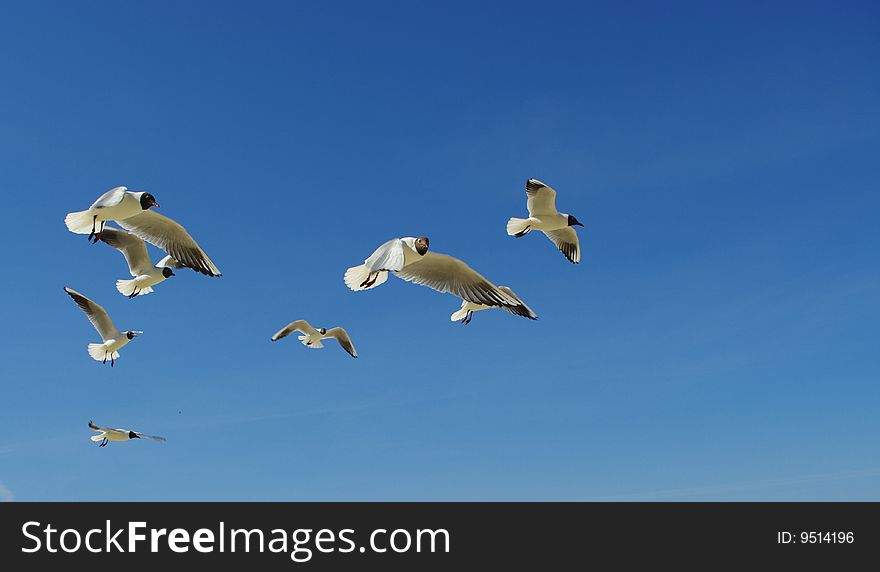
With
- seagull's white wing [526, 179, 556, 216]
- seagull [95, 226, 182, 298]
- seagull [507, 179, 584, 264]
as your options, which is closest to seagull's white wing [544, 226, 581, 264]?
seagull [507, 179, 584, 264]

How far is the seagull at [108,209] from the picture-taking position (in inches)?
422

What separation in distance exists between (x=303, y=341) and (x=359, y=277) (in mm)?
4444

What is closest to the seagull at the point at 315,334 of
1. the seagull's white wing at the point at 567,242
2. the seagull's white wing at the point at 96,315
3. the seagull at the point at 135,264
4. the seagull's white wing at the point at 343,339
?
the seagull's white wing at the point at 343,339

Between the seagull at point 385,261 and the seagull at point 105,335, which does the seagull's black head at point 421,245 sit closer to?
the seagull at point 385,261

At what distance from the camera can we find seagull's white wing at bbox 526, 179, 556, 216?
1296cm

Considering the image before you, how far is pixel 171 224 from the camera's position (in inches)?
457

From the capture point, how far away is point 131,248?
44.3 ft

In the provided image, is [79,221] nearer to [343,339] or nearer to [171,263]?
[171,263]

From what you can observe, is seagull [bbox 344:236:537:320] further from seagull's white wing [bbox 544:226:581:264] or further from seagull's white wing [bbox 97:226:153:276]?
seagull's white wing [bbox 97:226:153:276]

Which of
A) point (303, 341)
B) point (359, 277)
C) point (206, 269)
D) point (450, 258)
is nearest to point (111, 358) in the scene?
point (303, 341)

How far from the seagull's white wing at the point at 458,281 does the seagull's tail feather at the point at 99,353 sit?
7134mm

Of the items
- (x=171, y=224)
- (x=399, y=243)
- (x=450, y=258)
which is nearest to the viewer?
(x=399, y=243)

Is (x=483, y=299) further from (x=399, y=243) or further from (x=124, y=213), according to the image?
(x=124, y=213)

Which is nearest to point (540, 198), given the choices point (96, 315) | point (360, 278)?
point (360, 278)
